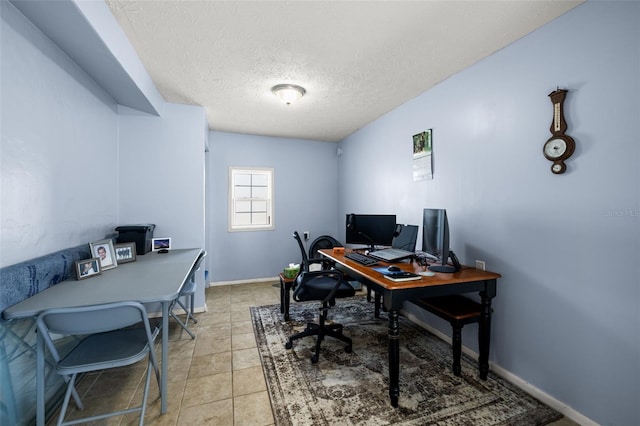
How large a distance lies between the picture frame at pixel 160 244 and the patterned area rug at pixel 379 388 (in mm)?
1487

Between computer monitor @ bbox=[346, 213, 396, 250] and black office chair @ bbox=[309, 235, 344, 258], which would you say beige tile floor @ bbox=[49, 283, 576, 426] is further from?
black office chair @ bbox=[309, 235, 344, 258]

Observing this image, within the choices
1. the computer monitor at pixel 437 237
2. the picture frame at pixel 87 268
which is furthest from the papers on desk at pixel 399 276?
the picture frame at pixel 87 268

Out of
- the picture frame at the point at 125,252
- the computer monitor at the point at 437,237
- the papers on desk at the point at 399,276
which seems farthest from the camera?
the picture frame at the point at 125,252

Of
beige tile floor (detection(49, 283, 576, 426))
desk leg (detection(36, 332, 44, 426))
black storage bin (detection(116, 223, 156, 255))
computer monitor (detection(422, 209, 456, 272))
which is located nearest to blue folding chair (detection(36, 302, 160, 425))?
desk leg (detection(36, 332, 44, 426))

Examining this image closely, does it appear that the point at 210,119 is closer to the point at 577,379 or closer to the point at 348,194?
the point at 348,194

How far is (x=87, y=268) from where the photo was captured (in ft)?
6.41

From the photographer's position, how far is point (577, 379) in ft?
5.42

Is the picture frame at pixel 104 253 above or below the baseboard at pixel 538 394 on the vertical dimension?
above

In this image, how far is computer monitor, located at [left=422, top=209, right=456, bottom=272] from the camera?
82.6 inches

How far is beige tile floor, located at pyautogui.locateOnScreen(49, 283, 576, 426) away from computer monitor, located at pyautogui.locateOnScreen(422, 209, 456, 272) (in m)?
1.16

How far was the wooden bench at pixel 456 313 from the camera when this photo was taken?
6.49 feet

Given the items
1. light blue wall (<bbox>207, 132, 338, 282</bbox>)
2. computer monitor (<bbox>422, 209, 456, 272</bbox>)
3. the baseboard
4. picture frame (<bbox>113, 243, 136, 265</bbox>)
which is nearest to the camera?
the baseboard

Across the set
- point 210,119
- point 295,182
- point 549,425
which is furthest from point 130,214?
point 549,425

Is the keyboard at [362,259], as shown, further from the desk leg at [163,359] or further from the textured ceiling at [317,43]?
the textured ceiling at [317,43]
